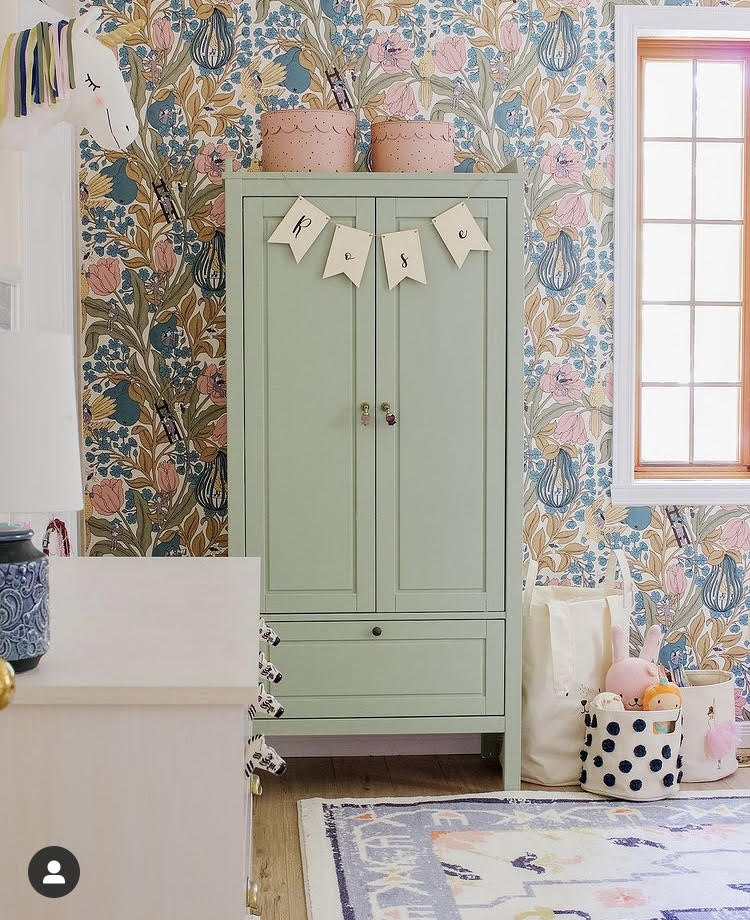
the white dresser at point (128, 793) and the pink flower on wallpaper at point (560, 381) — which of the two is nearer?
the white dresser at point (128, 793)

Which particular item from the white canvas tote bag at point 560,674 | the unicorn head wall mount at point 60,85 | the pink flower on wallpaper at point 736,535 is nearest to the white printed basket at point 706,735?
the white canvas tote bag at point 560,674

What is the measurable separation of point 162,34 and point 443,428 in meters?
1.47

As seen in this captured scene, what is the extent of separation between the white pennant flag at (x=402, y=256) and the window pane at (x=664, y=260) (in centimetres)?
96

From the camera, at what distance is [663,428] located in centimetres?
351

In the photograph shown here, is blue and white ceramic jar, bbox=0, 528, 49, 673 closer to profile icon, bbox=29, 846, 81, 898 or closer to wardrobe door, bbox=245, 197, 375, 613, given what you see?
profile icon, bbox=29, 846, 81, 898

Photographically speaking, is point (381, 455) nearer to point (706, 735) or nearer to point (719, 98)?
point (706, 735)

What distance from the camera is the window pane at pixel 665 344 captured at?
137 inches

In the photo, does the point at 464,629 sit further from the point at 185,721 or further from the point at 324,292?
the point at 185,721

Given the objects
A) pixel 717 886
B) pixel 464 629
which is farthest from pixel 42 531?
pixel 717 886

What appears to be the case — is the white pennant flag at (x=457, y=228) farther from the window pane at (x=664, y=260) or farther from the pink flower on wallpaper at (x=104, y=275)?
the pink flower on wallpaper at (x=104, y=275)

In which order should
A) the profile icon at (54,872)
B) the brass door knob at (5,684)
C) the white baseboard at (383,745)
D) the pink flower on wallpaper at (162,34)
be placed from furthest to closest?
the white baseboard at (383,745) < the pink flower on wallpaper at (162,34) < the profile icon at (54,872) < the brass door knob at (5,684)

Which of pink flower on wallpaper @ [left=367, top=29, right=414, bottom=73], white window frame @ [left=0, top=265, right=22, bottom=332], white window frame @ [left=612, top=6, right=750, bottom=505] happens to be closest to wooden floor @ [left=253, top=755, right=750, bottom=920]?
white window frame @ [left=612, top=6, right=750, bottom=505]

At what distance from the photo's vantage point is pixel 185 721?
1148 mm

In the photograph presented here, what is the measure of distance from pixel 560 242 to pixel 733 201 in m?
0.63
